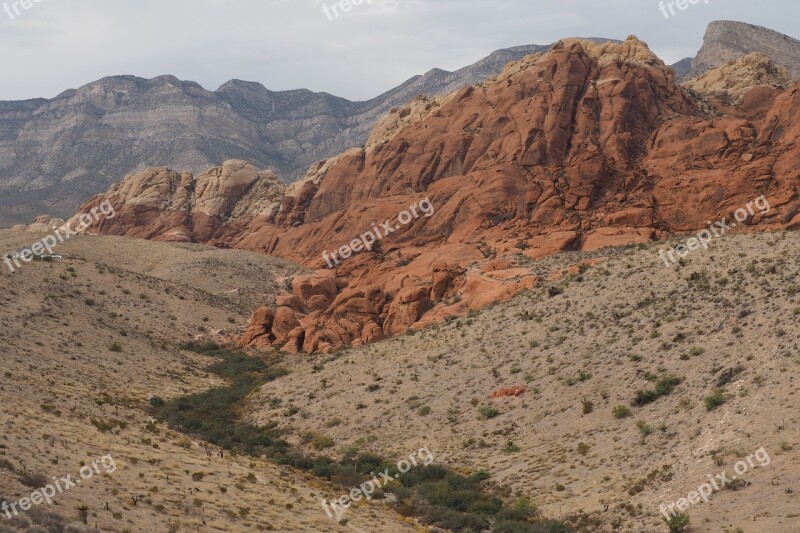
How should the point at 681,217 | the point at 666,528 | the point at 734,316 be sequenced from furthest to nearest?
the point at 681,217 → the point at 734,316 → the point at 666,528

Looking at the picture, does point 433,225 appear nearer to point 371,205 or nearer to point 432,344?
point 371,205

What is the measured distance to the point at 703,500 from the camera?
72.9ft

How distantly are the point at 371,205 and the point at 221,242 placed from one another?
33257 millimetres

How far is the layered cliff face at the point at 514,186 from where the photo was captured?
62406mm

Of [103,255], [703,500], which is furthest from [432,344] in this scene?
[103,255]

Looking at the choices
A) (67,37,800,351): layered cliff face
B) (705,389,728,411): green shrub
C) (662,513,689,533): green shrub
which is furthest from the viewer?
(67,37,800,351): layered cliff face

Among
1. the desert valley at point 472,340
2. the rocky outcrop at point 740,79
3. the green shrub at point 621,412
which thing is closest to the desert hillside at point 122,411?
the desert valley at point 472,340

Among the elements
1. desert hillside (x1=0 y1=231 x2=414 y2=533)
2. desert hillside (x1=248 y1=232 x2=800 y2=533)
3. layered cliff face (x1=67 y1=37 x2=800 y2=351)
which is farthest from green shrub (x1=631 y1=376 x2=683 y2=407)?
layered cliff face (x1=67 y1=37 x2=800 y2=351)

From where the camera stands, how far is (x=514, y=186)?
7606cm

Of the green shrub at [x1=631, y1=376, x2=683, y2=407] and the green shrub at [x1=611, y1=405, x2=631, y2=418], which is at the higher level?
the green shrub at [x1=631, y1=376, x2=683, y2=407]

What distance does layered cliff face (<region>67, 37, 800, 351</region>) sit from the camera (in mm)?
62406

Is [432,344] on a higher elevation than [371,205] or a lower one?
lower

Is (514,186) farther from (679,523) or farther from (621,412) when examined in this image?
(679,523)

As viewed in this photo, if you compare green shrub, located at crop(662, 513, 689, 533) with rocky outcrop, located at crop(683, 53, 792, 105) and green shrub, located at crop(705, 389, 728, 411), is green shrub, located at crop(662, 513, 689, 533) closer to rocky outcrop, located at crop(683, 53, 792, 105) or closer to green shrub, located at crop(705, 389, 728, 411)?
green shrub, located at crop(705, 389, 728, 411)
